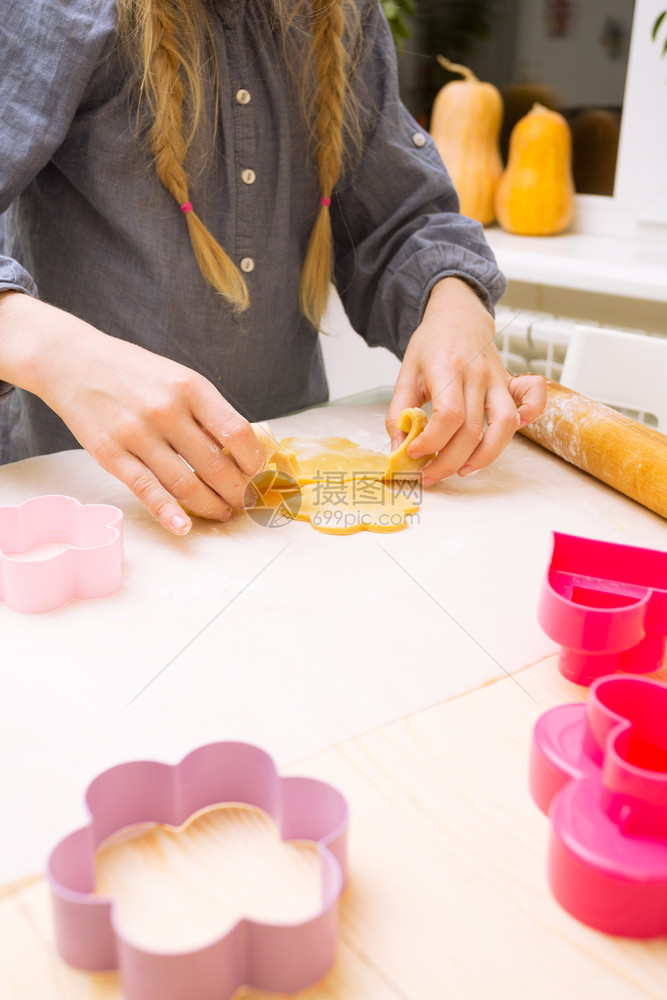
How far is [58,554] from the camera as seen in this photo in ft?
1.97

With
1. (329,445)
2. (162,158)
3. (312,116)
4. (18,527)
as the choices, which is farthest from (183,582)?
(312,116)

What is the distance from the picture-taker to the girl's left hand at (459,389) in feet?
2.75

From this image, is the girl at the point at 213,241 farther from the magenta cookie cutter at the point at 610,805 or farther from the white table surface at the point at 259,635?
the magenta cookie cutter at the point at 610,805

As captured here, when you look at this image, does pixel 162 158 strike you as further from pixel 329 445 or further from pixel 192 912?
pixel 192 912

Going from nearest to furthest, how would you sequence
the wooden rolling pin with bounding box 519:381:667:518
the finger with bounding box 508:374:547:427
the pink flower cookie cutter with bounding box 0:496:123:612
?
the pink flower cookie cutter with bounding box 0:496:123:612, the wooden rolling pin with bounding box 519:381:667:518, the finger with bounding box 508:374:547:427

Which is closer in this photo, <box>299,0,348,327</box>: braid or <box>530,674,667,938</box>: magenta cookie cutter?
<box>530,674,667,938</box>: magenta cookie cutter

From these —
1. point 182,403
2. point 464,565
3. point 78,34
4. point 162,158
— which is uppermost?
point 78,34

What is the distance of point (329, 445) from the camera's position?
91 cm

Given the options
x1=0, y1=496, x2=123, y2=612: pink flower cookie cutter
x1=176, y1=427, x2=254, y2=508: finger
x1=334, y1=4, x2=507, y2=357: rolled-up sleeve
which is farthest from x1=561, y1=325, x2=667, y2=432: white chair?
x1=0, y1=496, x2=123, y2=612: pink flower cookie cutter

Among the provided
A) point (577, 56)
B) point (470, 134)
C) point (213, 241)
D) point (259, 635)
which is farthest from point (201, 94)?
point (577, 56)

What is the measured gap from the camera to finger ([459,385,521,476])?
843 mm

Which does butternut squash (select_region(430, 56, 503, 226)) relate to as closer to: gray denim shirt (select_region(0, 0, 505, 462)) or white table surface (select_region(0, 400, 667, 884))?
gray denim shirt (select_region(0, 0, 505, 462))

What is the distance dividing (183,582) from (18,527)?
15 centimetres

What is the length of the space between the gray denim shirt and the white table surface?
258mm
